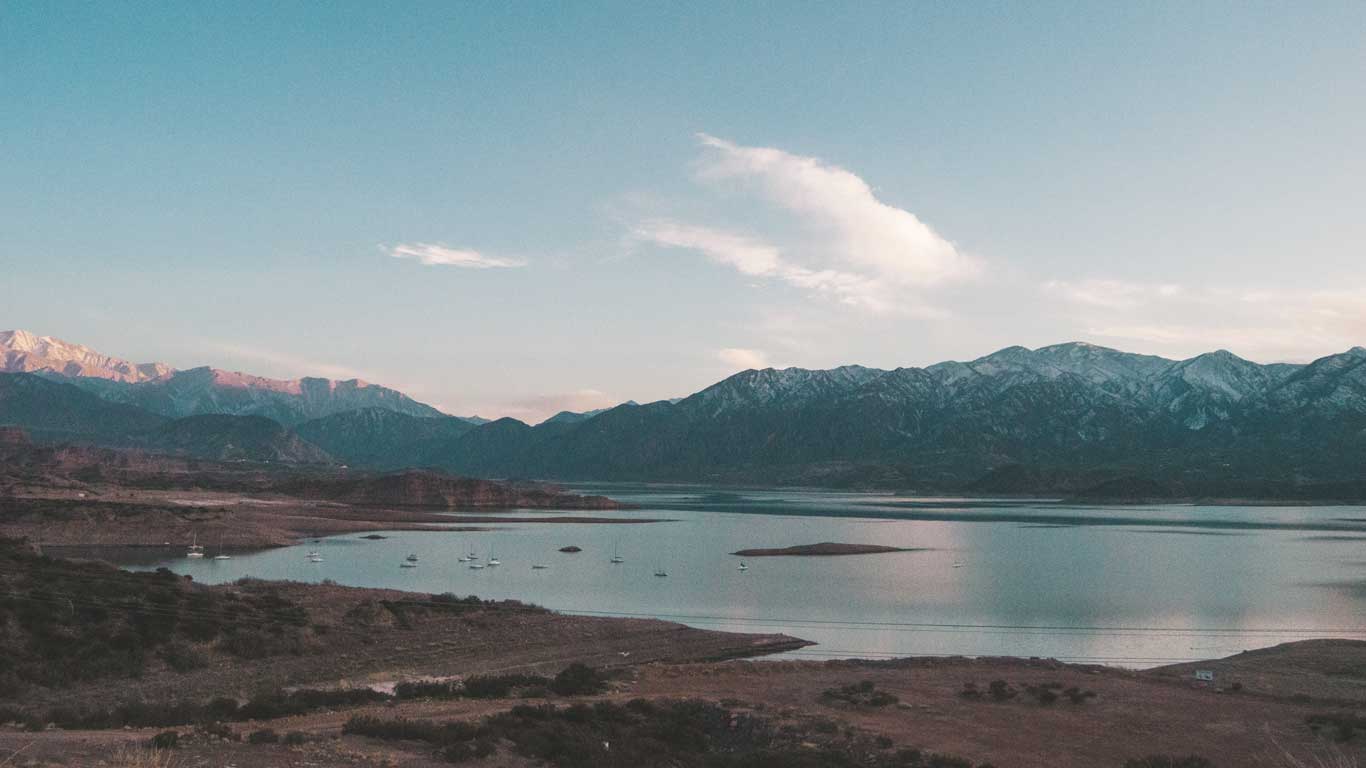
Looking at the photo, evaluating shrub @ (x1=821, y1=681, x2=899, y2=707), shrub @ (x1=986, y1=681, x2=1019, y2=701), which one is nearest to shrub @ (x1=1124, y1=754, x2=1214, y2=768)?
shrub @ (x1=986, y1=681, x2=1019, y2=701)

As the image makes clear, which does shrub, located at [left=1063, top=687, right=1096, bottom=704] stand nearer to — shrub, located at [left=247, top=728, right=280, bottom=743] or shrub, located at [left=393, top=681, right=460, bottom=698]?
shrub, located at [left=393, top=681, right=460, bottom=698]

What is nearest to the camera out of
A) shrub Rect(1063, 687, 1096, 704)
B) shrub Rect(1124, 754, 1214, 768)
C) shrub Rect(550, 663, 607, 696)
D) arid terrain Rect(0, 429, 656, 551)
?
shrub Rect(1124, 754, 1214, 768)

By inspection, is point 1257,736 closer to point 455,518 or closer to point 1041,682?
point 1041,682

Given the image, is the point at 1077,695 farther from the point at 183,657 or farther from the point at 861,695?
the point at 183,657

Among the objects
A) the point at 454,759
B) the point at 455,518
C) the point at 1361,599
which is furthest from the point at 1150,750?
the point at 455,518

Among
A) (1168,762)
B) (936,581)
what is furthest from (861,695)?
(936,581)

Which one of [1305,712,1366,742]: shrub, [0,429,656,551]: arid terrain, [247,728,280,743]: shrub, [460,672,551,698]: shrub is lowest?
[0,429,656,551]: arid terrain
